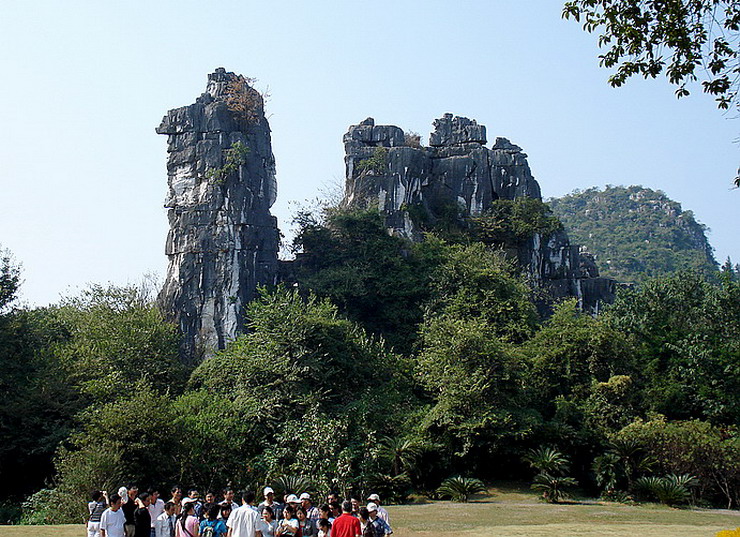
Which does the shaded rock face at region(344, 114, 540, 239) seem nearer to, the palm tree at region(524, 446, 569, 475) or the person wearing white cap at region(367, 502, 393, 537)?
the palm tree at region(524, 446, 569, 475)

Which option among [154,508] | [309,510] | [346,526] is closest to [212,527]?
[154,508]

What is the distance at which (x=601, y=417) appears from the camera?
2536 centimetres

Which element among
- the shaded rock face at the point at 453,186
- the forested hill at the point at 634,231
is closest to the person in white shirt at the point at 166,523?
the shaded rock face at the point at 453,186

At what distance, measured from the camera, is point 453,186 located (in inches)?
1625

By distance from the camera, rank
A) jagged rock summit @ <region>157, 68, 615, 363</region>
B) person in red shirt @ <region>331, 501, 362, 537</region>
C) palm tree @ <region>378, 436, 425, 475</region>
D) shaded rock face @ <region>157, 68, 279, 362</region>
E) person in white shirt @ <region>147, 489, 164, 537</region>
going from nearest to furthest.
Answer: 1. person in red shirt @ <region>331, 501, 362, 537</region>
2. person in white shirt @ <region>147, 489, 164, 537</region>
3. palm tree @ <region>378, 436, 425, 475</region>
4. shaded rock face @ <region>157, 68, 279, 362</region>
5. jagged rock summit @ <region>157, 68, 615, 363</region>

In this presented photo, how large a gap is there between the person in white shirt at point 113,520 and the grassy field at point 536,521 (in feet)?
17.8

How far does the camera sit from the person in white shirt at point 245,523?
33.0 ft

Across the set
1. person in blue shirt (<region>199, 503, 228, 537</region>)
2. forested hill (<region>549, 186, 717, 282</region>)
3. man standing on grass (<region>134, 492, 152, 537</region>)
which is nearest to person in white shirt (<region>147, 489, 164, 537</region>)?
man standing on grass (<region>134, 492, 152, 537</region>)

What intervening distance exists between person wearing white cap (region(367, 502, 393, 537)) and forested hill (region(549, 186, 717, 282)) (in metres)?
73.8

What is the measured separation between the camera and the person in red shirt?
31.7 feet

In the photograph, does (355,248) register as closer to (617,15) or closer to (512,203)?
(512,203)

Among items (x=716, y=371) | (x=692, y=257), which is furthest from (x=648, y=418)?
(x=692, y=257)

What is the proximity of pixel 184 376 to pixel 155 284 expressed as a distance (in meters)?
16.1

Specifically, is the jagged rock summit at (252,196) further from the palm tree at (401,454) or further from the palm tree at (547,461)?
the palm tree at (547,461)
